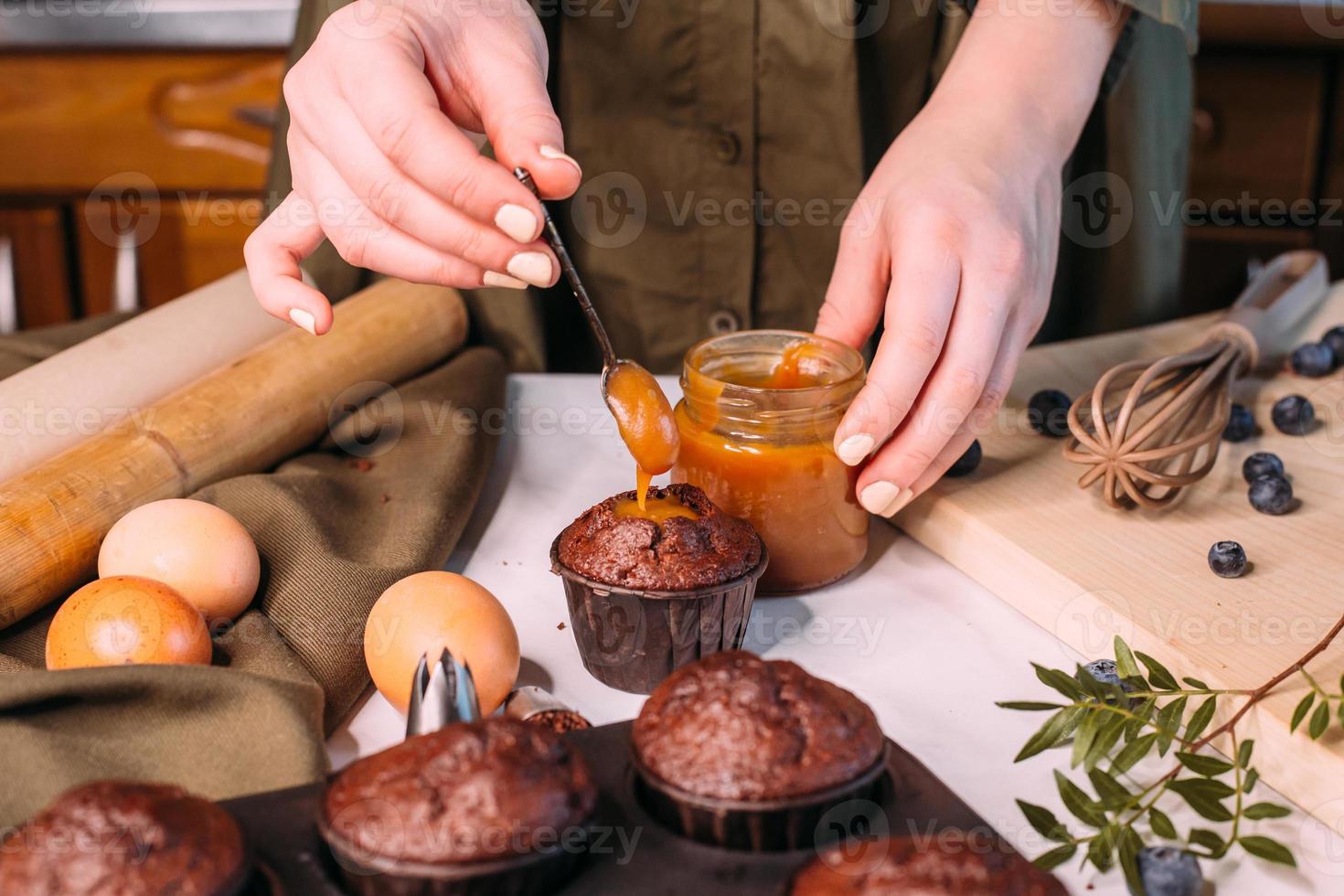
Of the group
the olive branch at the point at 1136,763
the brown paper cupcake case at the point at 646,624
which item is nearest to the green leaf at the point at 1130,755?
the olive branch at the point at 1136,763

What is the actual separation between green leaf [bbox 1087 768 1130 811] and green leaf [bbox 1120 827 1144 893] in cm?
2

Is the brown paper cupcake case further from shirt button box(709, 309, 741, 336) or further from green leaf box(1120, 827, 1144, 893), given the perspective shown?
shirt button box(709, 309, 741, 336)

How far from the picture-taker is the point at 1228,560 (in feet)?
4.31

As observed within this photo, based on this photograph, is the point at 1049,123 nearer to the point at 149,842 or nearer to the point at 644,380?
the point at 644,380

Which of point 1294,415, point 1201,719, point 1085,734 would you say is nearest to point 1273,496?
point 1294,415

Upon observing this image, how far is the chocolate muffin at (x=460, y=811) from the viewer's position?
0.79 meters

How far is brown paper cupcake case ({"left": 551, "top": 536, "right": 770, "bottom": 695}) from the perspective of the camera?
1158 millimetres

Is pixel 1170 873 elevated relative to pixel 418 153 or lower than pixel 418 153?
lower

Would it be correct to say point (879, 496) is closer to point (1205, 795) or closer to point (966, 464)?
point (966, 464)

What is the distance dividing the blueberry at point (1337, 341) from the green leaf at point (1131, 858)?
128 cm

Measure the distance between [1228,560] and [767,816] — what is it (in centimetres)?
72

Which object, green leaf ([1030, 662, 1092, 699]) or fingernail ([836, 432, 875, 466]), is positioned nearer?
green leaf ([1030, 662, 1092, 699])

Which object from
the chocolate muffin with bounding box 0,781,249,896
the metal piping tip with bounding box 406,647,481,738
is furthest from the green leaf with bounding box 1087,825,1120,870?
the chocolate muffin with bounding box 0,781,249,896

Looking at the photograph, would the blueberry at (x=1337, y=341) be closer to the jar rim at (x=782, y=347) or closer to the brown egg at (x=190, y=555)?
the jar rim at (x=782, y=347)
